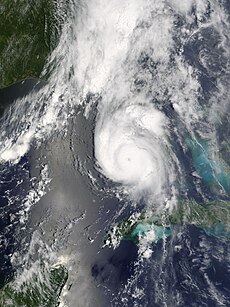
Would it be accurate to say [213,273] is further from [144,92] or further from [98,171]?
[144,92]

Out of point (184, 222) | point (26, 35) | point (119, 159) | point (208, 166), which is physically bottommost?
point (184, 222)

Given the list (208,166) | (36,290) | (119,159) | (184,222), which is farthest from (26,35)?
(36,290)

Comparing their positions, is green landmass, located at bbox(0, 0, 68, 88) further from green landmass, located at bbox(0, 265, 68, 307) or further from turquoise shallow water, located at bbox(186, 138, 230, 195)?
green landmass, located at bbox(0, 265, 68, 307)

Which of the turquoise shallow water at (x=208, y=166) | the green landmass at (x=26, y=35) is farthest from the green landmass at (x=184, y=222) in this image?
the green landmass at (x=26, y=35)

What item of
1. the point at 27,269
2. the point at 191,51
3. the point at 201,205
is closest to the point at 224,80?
the point at 191,51

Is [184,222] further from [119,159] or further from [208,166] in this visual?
[119,159]

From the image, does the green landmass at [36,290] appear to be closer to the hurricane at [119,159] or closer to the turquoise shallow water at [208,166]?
the hurricane at [119,159]
